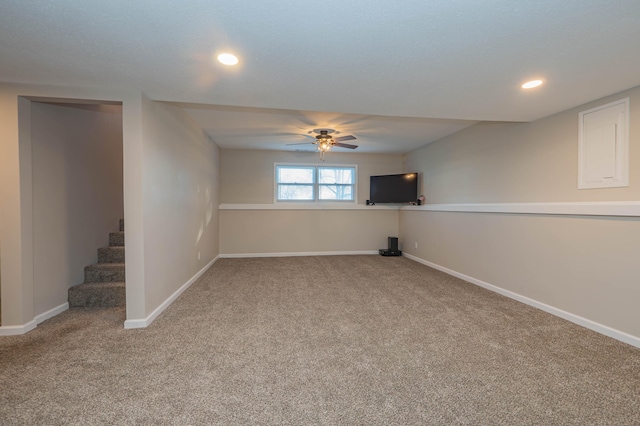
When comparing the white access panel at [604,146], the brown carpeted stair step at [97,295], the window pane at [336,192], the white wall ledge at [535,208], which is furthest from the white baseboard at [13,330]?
the white access panel at [604,146]

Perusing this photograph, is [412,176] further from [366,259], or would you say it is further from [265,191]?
[265,191]

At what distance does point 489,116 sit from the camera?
125 inches

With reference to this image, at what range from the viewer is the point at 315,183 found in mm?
6332

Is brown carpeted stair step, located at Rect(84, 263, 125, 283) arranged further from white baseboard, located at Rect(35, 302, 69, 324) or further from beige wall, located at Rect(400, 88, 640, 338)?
beige wall, located at Rect(400, 88, 640, 338)

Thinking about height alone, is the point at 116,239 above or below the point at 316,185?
below

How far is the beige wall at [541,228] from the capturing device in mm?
2395

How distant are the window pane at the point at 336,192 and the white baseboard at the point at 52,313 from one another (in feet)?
15.5

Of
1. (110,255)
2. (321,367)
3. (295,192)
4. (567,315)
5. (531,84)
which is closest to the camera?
(321,367)

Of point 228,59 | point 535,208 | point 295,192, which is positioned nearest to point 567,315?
point 535,208

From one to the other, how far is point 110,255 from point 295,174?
3.83 metres

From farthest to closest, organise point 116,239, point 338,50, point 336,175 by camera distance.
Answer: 1. point 336,175
2. point 116,239
3. point 338,50

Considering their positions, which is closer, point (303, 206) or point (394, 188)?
point (394, 188)

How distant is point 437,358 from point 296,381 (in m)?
1.13

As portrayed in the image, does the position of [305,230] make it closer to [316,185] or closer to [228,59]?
[316,185]
